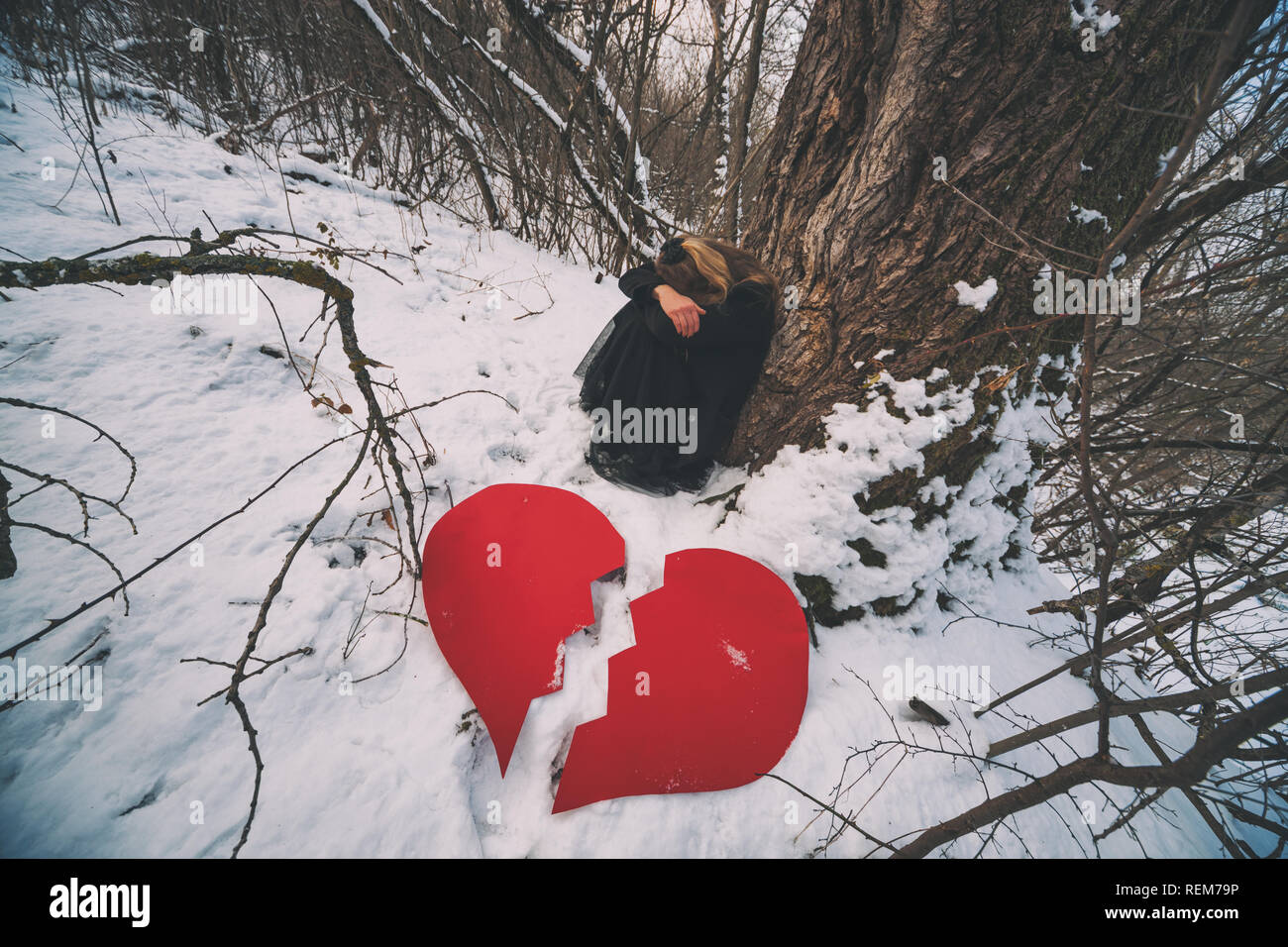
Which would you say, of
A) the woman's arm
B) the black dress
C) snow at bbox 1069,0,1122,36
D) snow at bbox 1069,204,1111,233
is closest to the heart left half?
the black dress

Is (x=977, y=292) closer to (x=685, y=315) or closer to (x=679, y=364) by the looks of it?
(x=685, y=315)

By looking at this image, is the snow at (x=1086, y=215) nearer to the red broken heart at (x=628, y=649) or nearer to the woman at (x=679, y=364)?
the woman at (x=679, y=364)

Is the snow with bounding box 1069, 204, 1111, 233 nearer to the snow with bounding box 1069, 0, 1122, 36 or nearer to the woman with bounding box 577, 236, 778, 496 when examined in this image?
the snow with bounding box 1069, 0, 1122, 36

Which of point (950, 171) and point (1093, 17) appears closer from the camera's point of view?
point (1093, 17)

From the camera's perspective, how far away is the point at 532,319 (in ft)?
9.75

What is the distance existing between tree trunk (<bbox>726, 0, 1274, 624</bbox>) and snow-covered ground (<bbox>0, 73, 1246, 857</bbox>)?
0.63 feet

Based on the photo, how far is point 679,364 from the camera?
2.00 m

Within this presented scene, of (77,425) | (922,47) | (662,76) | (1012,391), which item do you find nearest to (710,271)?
(922,47)

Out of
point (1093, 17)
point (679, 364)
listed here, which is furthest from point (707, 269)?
point (1093, 17)

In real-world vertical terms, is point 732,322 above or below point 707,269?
below

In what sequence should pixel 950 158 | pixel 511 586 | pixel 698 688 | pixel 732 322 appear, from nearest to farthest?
1. pixel 950 158
2. pixel 698 688
3. pixel 511 586
4. pixel 732 322

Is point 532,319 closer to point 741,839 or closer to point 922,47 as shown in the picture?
point 922,47

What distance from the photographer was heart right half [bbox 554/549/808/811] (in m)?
1.27

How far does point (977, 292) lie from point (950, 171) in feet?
1.23
